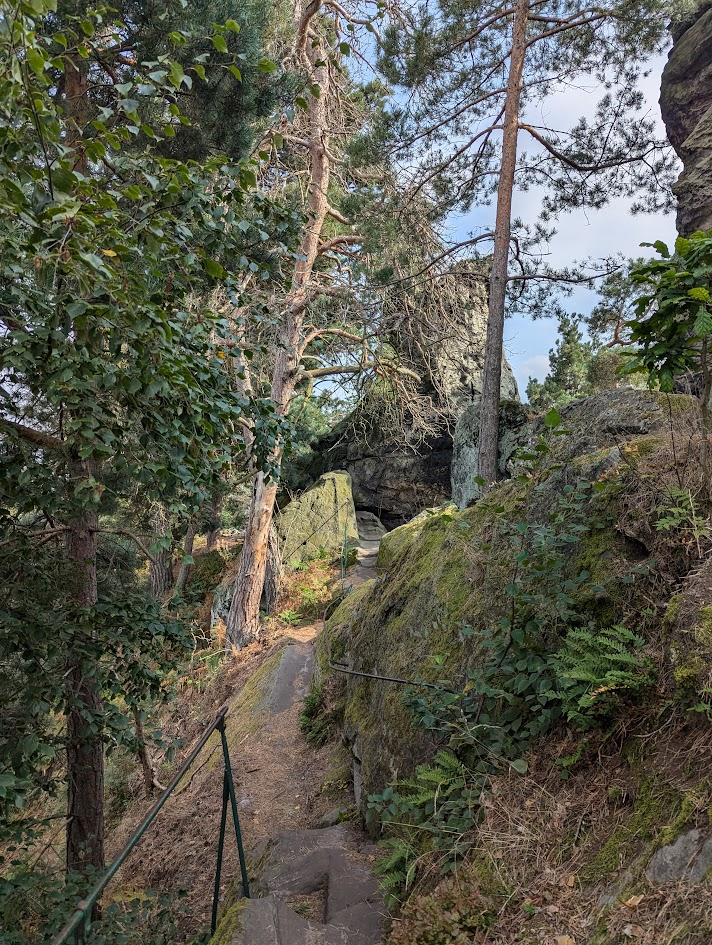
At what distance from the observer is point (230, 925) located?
3.26m

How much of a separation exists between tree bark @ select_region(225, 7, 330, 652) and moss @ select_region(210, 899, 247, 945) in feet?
27.0

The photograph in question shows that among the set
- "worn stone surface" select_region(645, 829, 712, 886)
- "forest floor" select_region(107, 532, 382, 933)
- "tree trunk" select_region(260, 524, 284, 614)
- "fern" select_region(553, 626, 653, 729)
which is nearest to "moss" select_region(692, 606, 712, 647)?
"fern" select_region(553, 626, 653, 729)

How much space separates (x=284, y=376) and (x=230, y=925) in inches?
366

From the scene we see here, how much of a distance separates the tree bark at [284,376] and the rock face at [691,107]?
6.85 meters

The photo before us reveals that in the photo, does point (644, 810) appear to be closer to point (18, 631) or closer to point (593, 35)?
point (18, 631)

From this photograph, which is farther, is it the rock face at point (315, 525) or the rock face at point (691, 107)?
the rock face at point (315, 525)

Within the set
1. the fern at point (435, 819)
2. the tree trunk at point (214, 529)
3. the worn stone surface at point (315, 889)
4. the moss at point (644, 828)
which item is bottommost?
the worn stone surface at point (315, 889)

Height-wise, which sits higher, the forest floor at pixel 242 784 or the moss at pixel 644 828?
the moss at pixel 644 828

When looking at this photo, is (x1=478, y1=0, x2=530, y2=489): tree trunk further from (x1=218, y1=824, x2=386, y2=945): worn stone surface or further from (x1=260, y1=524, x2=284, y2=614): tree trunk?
(x1=218, y1=824, x2=386, y2=945): worn stone surface

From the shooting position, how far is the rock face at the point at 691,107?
11.0 m

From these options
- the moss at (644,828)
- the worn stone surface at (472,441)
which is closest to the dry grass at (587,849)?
the moss at (644,828)

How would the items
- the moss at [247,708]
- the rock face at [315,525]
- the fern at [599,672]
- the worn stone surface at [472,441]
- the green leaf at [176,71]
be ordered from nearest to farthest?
the green leaf at [176,71] < the fern at [599,672] < the moss at [247,708] < the worn stone surface at [472,441] < the rock face at [315,525]

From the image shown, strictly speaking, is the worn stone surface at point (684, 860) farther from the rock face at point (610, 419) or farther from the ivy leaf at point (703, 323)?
the rock face at point (610, 419)

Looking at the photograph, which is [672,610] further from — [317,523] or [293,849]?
[317,523]
